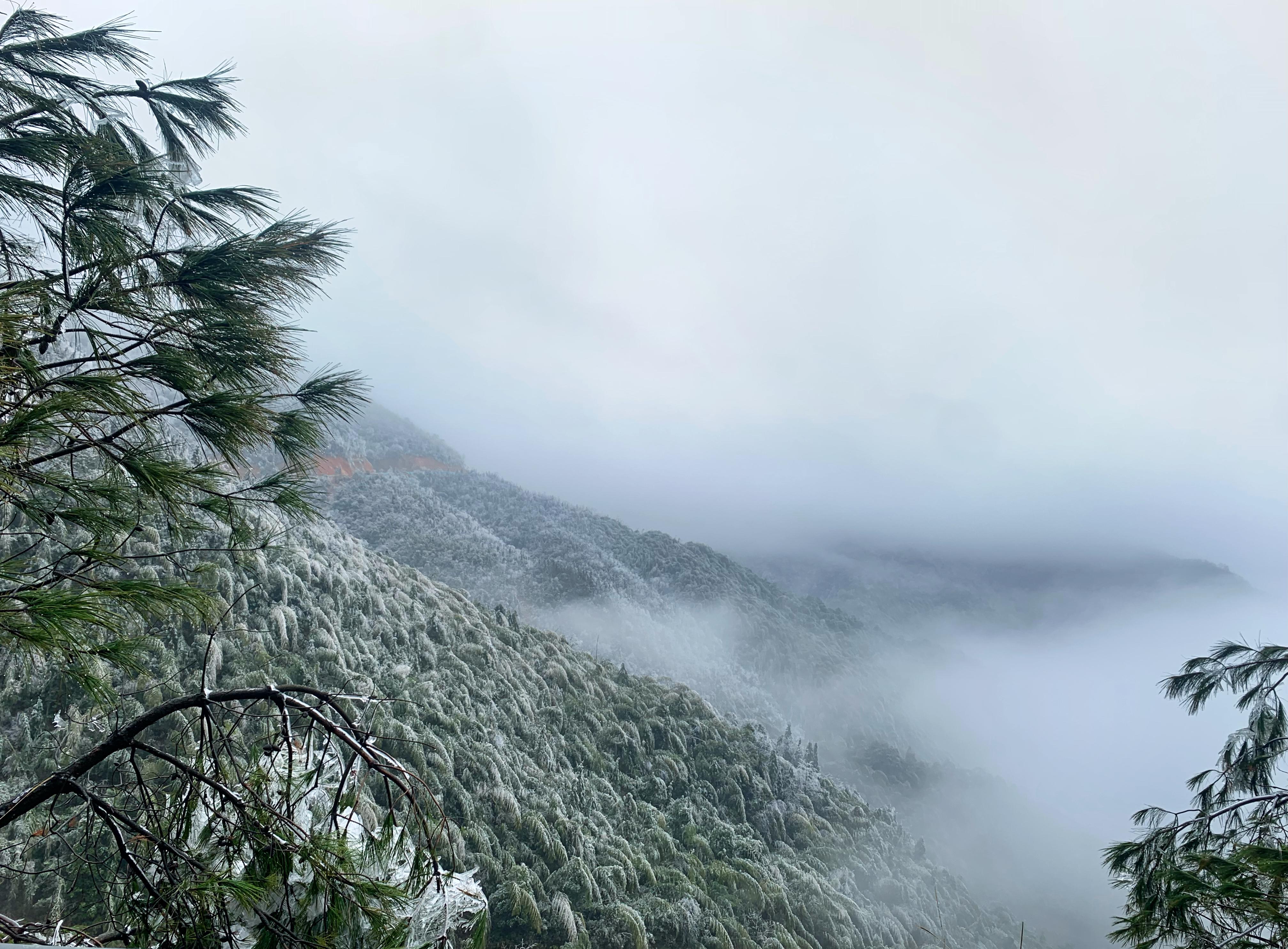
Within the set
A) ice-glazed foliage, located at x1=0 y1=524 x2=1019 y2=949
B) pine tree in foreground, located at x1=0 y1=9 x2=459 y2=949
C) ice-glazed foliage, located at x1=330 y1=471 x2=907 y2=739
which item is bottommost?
ice-glazed foliage, located at x1=0 y1=524 x2=1019 y2=949

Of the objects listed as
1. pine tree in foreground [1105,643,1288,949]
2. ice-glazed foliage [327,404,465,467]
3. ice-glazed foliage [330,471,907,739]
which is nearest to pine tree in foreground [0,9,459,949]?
pine tree in foreground [1105,643,1288,949]

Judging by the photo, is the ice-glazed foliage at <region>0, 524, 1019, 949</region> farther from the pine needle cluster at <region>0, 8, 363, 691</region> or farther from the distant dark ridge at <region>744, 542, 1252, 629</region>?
the distant dark ridge at <region>744, 542, 1252, 629</region>

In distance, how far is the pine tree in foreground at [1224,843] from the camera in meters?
2.19

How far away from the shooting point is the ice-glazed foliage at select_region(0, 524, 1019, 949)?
14859 mm

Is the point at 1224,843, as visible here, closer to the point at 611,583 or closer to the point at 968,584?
the point at 611,583

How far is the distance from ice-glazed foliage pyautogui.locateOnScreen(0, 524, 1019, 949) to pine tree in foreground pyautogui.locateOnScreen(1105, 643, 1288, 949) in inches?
451

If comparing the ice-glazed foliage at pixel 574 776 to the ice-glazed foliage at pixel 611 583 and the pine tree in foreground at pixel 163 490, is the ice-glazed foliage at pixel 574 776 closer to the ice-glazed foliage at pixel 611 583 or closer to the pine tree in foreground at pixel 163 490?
the pine tree in foreground at pixel 163 490

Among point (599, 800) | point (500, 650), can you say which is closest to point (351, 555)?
point (500, 650)

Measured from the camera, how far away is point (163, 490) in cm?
203

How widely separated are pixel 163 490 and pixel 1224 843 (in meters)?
4.77

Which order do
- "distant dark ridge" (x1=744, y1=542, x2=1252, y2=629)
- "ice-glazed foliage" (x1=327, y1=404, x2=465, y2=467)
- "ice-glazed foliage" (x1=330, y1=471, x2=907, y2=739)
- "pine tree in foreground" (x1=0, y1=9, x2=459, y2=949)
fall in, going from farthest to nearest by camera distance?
"distant dark ridge" (x1=744, y1=542, x2=1252, y2=629) < "ice-glazed foliage" (x1=327, y1=404, x2=465, y2=467) < "ice-glazed foliage" (x1=330, y1=471, x2=907, y2=739) < "pine tree in foreground" (x1=0, y1=9, x2=459, y2=949)

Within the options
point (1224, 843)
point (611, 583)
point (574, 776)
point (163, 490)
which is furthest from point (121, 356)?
point (611, 583)

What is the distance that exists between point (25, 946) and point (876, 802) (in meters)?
49.3

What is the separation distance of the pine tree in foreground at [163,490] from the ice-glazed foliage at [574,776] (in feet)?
29.9
